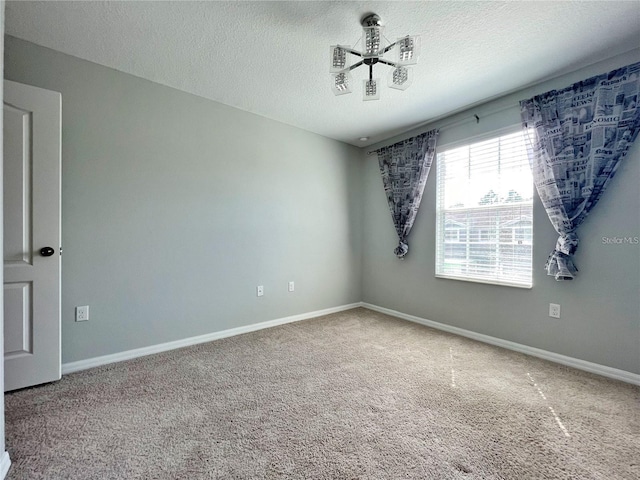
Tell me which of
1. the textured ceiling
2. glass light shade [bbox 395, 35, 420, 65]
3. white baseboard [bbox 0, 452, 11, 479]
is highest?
the textured ceiling

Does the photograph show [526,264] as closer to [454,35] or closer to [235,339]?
[454,35]

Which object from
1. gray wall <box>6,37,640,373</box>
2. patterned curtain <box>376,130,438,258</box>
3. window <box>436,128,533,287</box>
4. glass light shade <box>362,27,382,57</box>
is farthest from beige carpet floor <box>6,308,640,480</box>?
glass light shade <box>362,27,382,57</box>

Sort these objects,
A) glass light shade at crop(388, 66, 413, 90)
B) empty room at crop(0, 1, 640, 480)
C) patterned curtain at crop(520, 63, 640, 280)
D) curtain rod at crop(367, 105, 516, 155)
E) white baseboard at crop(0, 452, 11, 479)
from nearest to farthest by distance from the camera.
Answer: white baseboard at crop(0, 452, 11, 479), empty room at crop(0, 1, 640, 480), glass light shade at crop(388, 66, 413, 90), patterned curtain at crop(520, 63, 640, 280), curtain rod at crop(367, 105, 516, 155)

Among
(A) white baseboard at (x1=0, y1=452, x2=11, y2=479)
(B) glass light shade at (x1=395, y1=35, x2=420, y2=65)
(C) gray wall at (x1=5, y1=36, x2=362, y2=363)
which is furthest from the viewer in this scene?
(C) gray wall at (x1=5, y1=36, x2=362, y2=363)

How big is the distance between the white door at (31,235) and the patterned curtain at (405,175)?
3357 mm

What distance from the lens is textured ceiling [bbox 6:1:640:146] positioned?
5.83ft

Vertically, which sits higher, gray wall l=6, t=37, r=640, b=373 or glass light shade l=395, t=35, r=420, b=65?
glass light shade l=395, t=35, r=420, b=65

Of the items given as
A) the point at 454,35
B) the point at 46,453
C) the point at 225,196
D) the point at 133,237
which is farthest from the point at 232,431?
the point at 454,35

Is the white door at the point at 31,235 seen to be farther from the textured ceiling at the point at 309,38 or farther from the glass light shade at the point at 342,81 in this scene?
the glass light shade at the point at 342,81

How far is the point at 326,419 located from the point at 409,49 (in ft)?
7.49

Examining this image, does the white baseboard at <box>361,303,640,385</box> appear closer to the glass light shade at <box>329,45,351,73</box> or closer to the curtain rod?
the curtain rod

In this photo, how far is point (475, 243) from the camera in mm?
3057

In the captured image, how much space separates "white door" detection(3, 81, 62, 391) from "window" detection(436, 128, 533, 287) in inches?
141

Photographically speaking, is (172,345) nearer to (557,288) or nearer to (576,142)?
(557,288)
